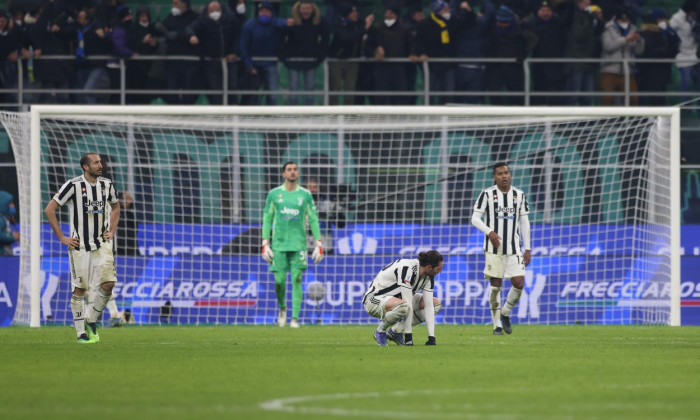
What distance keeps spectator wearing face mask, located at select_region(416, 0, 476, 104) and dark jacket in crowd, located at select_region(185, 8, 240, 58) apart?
10.7 feet

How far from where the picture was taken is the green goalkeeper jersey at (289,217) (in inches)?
651

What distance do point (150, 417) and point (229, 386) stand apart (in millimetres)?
1642

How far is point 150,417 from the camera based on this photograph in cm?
693

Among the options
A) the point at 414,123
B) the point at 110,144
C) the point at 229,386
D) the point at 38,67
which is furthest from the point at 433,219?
the point at 229,386

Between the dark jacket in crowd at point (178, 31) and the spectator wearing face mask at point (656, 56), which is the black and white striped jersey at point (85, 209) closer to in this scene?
the dark jacket in crowd at point (178, 31)

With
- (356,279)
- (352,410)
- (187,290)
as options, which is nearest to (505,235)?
(356,279)

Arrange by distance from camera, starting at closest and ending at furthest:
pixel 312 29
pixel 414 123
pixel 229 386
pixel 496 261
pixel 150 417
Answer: pixel 150 417 < pixel 229 386 < pixel 496 261 < pixel 414 123 < pixel 312 29

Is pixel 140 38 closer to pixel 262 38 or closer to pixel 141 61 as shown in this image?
pixel 141 61

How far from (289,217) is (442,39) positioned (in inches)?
254

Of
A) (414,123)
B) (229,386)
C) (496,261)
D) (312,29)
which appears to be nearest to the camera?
(229,386)

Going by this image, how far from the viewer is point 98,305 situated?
1310 centimetres

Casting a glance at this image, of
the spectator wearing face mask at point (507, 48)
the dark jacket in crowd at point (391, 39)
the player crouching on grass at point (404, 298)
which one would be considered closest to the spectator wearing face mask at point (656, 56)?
the spectator wearing face mask at point (507, 48)

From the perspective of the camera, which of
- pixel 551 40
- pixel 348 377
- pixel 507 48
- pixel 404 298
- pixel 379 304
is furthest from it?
pixel 551 40

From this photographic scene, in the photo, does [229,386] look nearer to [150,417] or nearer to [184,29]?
[150,417]
